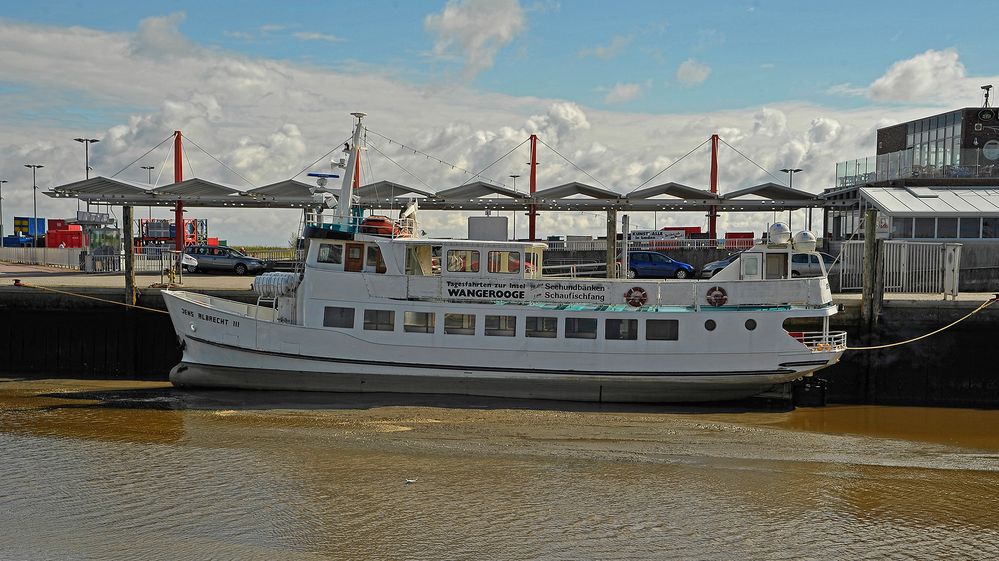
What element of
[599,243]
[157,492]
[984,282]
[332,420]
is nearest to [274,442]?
[332,420]

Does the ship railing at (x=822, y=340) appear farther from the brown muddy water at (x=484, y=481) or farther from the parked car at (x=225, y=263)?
the parked car at (x=225, y=263)

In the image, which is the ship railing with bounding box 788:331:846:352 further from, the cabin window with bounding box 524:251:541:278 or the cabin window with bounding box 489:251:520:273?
the cabin window with bounding box 489:251:520:273

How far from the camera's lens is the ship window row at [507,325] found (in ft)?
64.9

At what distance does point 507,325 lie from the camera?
20141 millimetres

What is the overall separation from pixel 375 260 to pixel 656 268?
15.8 meters

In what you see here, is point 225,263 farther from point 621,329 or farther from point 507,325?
point 621,329

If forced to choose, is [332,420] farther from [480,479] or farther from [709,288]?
[709,288]

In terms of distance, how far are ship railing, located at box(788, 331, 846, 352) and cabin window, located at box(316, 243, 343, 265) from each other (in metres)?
11.1

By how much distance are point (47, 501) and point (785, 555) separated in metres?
11.3

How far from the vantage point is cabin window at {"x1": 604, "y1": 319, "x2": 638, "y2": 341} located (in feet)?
65.0

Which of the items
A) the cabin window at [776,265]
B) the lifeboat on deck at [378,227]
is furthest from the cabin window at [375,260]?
the cabin window at [776,265]

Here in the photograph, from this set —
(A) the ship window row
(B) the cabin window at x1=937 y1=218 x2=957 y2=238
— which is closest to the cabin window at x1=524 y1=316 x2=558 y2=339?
(A) the ship window row

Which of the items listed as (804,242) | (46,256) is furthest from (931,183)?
(46,256)

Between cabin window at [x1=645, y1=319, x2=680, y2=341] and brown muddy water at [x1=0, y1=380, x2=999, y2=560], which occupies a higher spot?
cabin window at [x1=645, y1=319, x2=680, y2=341]
